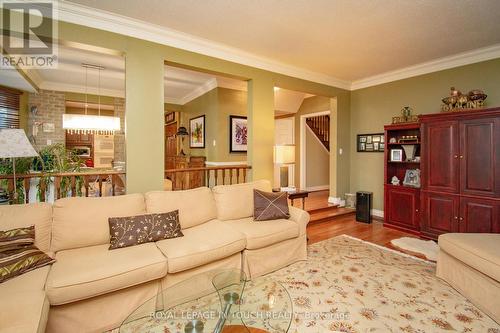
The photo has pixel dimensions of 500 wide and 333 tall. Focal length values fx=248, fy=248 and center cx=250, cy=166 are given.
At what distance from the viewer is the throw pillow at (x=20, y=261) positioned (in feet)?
5.57

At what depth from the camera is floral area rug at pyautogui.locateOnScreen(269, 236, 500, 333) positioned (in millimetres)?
1960

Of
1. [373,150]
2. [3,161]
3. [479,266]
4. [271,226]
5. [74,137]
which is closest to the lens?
[479,266]

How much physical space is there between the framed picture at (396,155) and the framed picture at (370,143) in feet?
1.47

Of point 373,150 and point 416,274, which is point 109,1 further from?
point 373,150

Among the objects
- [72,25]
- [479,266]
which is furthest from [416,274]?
[72,25]

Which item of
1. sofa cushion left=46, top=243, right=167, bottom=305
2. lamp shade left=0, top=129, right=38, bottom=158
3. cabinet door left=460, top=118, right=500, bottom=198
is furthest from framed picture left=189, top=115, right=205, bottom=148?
cabinet door left=460, top=118, right=500, bottom=198

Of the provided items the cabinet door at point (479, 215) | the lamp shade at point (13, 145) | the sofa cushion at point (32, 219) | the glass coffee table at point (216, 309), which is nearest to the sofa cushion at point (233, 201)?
the glass coffee table at point (216, 309)

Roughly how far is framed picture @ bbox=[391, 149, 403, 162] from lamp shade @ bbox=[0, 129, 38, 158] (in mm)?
5136

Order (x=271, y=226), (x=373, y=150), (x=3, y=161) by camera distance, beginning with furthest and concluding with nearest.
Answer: (x=373, y=150), (x=271, y=226), (x=3, y=161)

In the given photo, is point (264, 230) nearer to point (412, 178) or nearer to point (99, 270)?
point (99, 270)

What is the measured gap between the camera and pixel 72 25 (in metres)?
2.73

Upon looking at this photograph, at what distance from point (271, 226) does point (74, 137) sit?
27.0 ft

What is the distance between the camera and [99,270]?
5.92ft

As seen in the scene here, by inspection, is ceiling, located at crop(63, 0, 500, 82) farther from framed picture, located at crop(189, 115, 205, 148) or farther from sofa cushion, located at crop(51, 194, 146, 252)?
framed picture, located at crop(189, 115, 205, 148)
